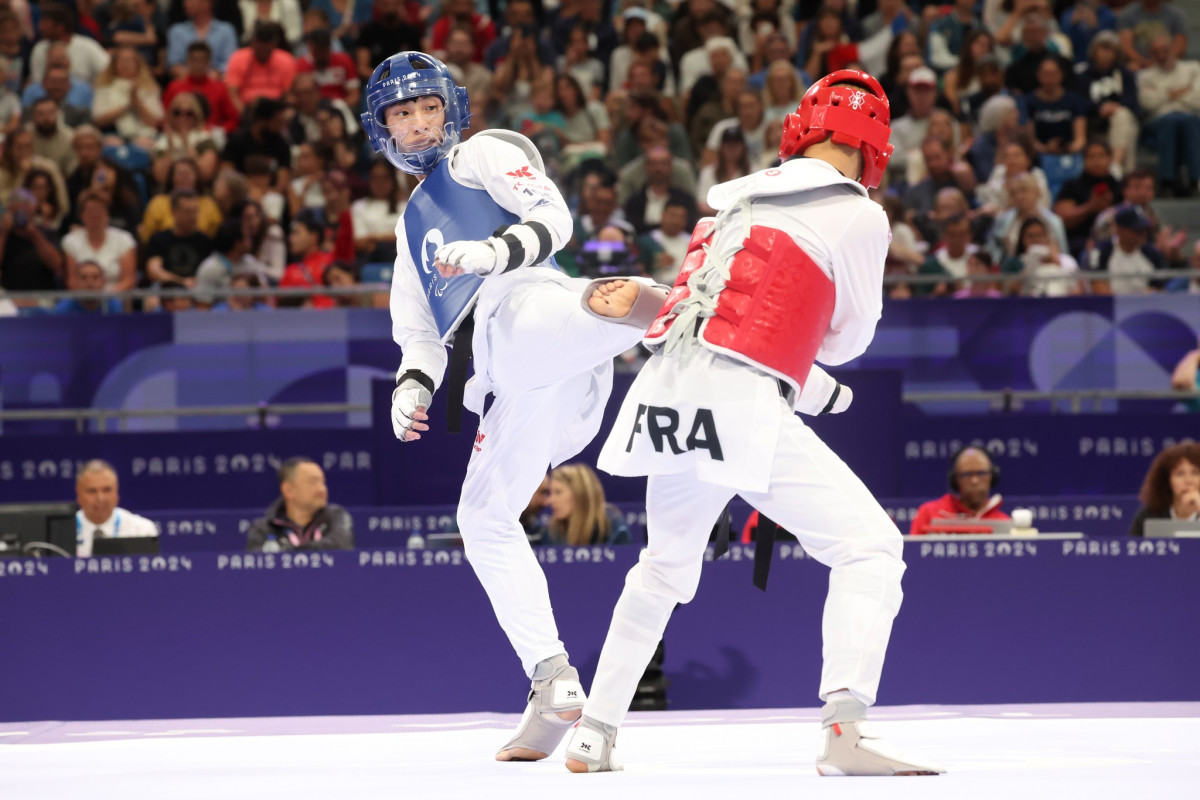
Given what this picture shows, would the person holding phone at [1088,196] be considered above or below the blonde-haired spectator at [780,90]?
below

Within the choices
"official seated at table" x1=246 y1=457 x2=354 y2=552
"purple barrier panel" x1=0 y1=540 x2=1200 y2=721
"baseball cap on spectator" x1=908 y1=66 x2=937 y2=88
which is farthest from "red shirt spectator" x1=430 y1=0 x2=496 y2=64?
"purple barrier panel" x1=0 y1=540 x2=1200 y2=721

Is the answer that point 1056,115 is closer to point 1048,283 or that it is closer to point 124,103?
point 1048,283

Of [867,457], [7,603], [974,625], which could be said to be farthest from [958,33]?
[7,603]

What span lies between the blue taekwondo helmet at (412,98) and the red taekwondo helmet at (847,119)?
4.03 feet

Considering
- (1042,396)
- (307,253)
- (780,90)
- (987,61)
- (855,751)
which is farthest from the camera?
(987,61)

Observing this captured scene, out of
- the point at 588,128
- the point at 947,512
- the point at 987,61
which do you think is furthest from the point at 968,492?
the point at 987,61

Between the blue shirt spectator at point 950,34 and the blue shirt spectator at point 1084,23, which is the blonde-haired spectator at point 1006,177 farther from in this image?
the blue shirt spectator at point 1084,23

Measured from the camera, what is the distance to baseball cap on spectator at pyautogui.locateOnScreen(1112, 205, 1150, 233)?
999 centimetres

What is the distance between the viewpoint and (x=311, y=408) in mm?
9055

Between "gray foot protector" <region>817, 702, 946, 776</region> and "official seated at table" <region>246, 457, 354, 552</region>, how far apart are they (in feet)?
12.8

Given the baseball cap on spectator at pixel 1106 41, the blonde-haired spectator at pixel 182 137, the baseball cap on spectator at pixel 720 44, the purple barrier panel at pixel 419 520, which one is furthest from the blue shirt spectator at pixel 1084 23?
the blonde-haired spectator at pixel 182 137

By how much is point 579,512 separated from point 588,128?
16.6ft

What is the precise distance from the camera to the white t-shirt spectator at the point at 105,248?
10.5 m

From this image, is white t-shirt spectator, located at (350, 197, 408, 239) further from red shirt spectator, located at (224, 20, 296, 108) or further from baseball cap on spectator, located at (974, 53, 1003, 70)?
baseball cap on spectator, located at (974, 53, 1003, 70)
